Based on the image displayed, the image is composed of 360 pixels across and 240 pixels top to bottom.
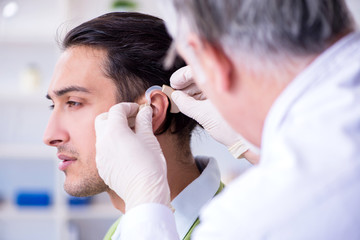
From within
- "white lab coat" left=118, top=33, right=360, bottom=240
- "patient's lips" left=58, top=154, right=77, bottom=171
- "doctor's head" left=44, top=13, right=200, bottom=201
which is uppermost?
"doctor's head" left=44, top=13, right=200, bottom=201

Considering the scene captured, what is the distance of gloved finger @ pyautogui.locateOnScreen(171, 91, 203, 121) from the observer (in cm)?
124

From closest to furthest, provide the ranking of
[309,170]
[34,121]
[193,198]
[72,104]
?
[309,170]
[193,198]
[72,104]
[34,121]

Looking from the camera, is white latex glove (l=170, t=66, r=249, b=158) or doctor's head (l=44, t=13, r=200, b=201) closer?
white latex glove (l=170, t=66, r=249, b=158)

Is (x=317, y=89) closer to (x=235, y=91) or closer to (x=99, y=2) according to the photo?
(x=235, y=91)

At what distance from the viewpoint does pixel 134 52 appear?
1.36 meters

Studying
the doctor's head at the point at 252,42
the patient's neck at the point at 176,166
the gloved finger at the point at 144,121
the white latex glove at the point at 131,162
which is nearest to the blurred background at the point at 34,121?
the patient's neck at the point at 176,166

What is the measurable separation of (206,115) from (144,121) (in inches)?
6.9

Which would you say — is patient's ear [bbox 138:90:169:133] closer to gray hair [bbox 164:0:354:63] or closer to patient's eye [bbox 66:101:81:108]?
patient's eye [bbox 66:101:81:108]

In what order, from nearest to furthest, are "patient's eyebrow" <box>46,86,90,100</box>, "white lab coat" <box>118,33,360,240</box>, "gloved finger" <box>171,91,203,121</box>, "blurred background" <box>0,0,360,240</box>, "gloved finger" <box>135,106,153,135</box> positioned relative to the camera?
"white lab coat" <box>118,33,360,240</box> → "gloved finger" <box>135,106,153,135</box> → "gloved finger" <box>171,91,203,121</box> → "patient's eyebrow" <box>46,86,90,100</box> → "blurred background" <box>0,0,360,240</box>

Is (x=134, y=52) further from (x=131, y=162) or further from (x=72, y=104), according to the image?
(x=131, y=162)

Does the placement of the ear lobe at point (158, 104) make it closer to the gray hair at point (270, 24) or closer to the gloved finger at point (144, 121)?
the gloved finger at point (144, 121)

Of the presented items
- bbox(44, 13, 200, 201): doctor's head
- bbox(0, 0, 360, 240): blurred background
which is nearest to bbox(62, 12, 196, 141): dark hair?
bbox(44, 13, 200, 201): doctor's head

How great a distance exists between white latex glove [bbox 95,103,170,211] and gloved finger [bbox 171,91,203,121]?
0.15 metres

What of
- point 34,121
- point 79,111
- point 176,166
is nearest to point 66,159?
point 79,111
